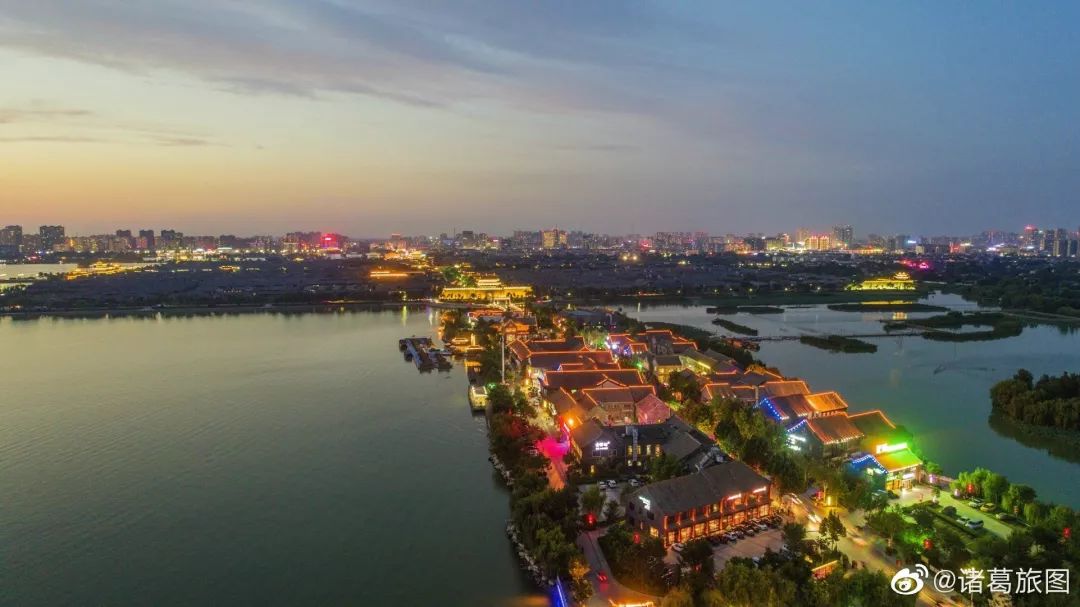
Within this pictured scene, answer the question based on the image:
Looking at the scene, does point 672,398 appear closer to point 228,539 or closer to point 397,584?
point 397,584

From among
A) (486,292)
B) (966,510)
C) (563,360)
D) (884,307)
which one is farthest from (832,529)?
(486,292)

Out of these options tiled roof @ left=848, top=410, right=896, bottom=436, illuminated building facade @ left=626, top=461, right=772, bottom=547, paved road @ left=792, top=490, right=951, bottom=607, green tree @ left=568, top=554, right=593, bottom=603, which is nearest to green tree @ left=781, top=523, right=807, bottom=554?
paved road @ left=792, top=490, right=951, bottom=607

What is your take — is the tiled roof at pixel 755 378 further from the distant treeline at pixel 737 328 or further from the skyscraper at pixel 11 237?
the skyscraper at pixel 11 237

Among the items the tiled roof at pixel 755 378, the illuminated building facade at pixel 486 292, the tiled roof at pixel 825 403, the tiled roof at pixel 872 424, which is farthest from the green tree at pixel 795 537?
the illuminated building facade at pixel 486 292

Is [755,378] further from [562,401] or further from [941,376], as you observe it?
[941,376]

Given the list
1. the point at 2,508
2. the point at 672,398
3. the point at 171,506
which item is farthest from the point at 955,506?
the point at 2,508
